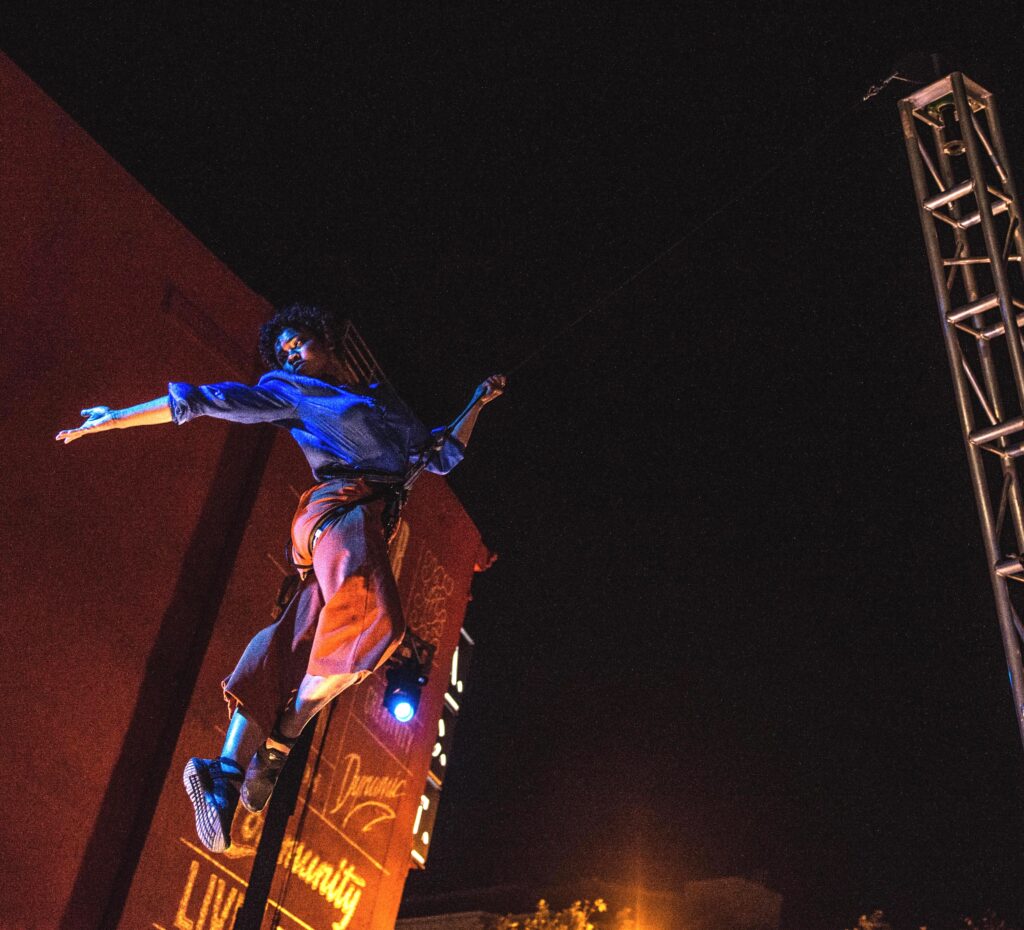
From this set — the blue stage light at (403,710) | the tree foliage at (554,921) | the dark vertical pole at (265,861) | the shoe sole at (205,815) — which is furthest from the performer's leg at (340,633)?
the tree foliage at (554,921)

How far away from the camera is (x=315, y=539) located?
13.8ft

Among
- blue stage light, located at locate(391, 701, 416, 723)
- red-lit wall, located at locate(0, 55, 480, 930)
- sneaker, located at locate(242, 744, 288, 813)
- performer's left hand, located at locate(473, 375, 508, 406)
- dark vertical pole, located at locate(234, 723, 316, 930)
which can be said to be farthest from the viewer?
blue stage light, located at locate(391, 701, 416, 723)

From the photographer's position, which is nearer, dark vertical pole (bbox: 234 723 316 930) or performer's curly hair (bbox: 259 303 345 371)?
dark vertical pole (bbox: 234 723 316 930)

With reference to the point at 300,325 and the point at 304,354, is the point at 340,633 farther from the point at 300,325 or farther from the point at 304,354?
the point at 300,325

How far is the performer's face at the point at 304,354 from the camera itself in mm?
4527

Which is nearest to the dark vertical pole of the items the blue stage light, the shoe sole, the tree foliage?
the shoe sole

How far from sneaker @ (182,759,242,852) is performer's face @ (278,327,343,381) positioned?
138 centimetres

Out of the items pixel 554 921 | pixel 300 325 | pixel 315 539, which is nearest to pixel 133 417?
pixel 315 539

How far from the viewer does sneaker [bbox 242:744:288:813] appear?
4004 millimetres

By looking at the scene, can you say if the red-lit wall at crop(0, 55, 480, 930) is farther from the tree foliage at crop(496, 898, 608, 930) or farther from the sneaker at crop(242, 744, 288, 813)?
the tree foliage at crop(496, 898, 608, 930)

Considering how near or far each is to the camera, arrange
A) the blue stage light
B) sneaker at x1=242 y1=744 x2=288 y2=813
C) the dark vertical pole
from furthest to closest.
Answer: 1. the blue stage light
2. sneaker at x1=242 y1=744 x2=288 y2=813
3. the dark vertical pole

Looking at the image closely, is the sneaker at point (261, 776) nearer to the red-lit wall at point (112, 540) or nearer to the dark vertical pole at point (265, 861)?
the dark vertical pole at point (265, 861)

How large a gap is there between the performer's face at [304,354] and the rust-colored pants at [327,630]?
49 centimetres

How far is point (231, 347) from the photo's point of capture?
8422 millimetres
